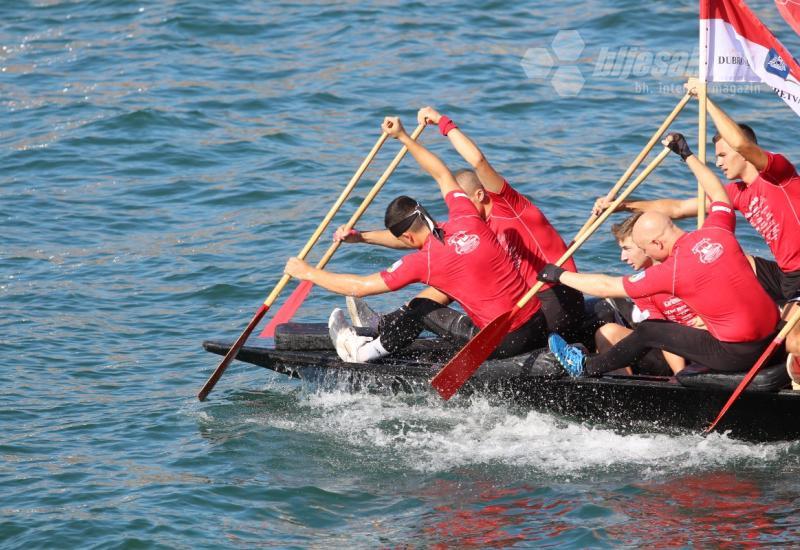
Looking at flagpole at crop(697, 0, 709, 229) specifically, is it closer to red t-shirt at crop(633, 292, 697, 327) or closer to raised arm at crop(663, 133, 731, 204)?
raised arm at crop(663, 133, 731, 204)

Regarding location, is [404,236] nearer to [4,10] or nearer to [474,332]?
[474,332]

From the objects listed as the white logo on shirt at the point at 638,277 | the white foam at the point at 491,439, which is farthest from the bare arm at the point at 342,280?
the white logo on shirt at the point at 638,277

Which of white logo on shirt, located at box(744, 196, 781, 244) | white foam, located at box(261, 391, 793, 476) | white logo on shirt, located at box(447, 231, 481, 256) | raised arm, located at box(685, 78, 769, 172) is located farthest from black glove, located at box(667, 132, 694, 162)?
white foam, located at box(261, 391, 793, 476)

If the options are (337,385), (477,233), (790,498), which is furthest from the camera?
(337,385)

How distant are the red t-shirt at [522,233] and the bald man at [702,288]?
72cm

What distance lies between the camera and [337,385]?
36.5ft

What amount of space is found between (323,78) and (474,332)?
10205mm

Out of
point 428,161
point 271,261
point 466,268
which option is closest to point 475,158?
point 428,161

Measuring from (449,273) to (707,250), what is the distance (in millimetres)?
1996

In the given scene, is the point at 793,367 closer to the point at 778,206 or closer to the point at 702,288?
the point at 702,288

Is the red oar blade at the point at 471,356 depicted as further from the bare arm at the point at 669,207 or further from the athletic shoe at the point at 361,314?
the bare arm at the point at 669,207

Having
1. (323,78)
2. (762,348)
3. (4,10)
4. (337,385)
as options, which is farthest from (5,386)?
(4,10)

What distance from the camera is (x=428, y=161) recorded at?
10625 mm

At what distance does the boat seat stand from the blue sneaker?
2.44ft
